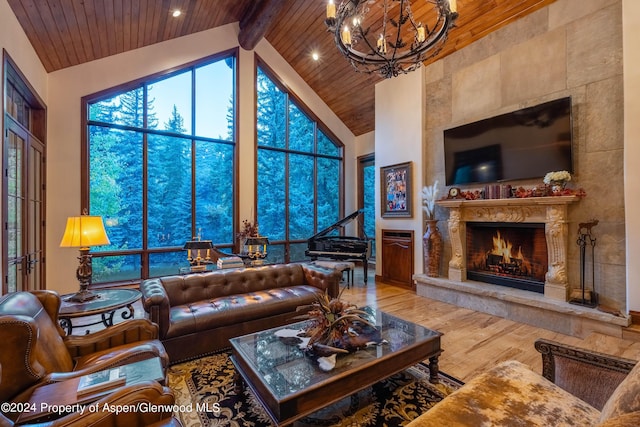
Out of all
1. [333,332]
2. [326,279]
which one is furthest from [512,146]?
[333,332]

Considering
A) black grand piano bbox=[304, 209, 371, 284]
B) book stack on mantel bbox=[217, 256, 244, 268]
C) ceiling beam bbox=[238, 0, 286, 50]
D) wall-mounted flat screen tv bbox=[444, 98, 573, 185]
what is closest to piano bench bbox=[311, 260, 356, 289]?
black grand piano bbox=[304, 209, 371, 284]

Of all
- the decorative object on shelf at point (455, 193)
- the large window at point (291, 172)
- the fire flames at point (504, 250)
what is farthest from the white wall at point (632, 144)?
the large window at point (291, 172)

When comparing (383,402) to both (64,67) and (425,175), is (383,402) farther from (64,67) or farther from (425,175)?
(64,67)

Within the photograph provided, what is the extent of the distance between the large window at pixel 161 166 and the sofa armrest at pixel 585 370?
19.8ft

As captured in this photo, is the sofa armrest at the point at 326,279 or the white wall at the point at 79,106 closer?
the sofa armrest at the point at 326,279

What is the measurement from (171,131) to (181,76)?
4.04 ft

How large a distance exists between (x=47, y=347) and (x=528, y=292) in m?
5.16

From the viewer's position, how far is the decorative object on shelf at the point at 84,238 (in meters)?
2.64

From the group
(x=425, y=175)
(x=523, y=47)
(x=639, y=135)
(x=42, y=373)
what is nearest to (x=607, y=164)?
(x=639, y=135)

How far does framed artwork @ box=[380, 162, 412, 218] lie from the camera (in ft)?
18.8

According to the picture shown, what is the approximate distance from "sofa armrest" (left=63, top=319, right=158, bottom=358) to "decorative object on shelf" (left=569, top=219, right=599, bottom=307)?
4759 millimetres

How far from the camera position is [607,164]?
354cm

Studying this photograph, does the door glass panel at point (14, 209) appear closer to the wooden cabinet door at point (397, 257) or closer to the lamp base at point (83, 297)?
the lamp base at point (83, 297)

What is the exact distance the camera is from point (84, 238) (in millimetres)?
2658
